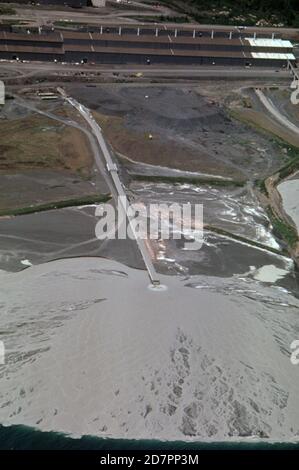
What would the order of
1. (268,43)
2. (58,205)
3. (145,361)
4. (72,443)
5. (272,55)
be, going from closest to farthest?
(72,443), (145,361), (58,205), (272,55), (268,43)

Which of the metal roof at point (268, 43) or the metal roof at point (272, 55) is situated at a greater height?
the metal roof at point (268, 43)

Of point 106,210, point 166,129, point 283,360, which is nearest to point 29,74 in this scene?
point 166,129

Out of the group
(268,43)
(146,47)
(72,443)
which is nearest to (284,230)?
(72,443)

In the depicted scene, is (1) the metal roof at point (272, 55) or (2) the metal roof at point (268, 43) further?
(2) the metal roof at point (268, 43)

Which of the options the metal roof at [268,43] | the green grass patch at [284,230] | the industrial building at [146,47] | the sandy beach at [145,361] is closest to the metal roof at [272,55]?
the industrial building at [146,47]

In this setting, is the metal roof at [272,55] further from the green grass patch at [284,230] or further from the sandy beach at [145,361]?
the sandy beach at [145,361]

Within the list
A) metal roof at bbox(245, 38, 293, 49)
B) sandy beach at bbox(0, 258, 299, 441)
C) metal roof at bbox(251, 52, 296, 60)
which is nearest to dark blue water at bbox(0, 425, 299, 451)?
sandy beach at bbox(0, 258, 299, 441)

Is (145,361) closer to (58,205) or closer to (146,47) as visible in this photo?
(58,205)
